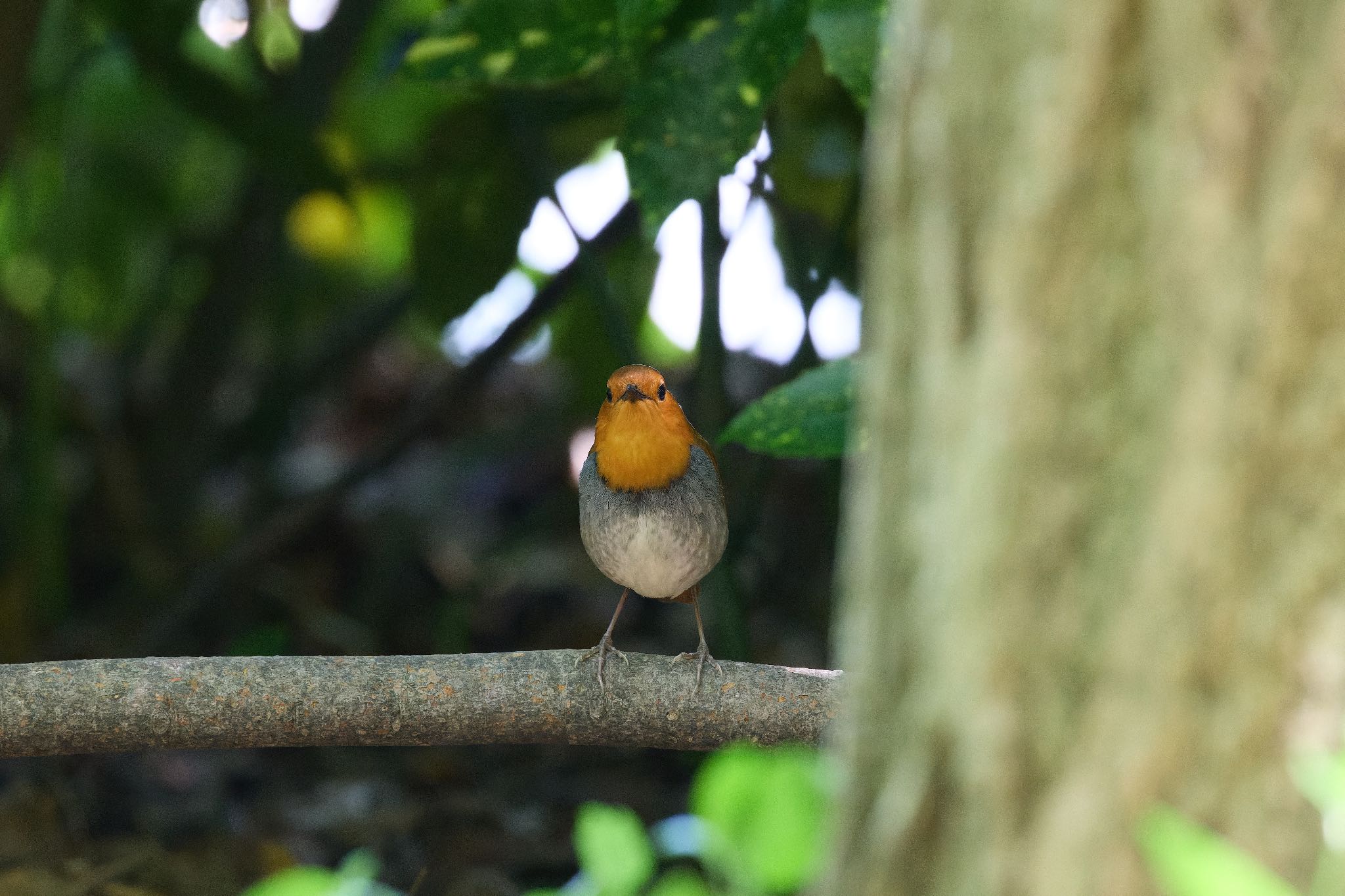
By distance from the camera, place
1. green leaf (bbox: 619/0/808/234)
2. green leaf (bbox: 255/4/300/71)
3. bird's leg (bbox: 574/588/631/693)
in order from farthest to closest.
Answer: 1. green leaf (bbox: 255/4/300/71)
2. green leaf (bbox: 619/0/808/234)
3. bird's leg (bbox: 574/588/631/693)

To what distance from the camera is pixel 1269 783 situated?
2.56 feet

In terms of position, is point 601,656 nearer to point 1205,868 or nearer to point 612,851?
point 612,851

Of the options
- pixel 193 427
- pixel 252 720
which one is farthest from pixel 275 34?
pixel 252 720

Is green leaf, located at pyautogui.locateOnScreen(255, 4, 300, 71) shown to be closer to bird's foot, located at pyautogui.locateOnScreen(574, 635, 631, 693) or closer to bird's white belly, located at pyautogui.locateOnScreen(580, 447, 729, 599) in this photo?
bird's white belly, located at pyautogui.locateOnScreen(580, 447, 729, 599)

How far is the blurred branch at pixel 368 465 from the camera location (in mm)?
3902

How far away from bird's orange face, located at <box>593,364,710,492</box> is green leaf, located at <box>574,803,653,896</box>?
189 centimetres

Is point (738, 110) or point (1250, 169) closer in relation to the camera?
point (1250, 169)

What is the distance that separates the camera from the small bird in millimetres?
2688

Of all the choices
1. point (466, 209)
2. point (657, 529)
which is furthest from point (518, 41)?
point (466, 209)

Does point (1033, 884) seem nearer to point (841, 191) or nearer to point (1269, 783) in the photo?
point (1269, 783)

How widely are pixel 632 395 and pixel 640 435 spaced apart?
10 cm

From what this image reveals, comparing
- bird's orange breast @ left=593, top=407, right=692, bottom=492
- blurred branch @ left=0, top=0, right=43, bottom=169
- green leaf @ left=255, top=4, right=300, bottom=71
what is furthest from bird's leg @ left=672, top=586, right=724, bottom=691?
green leaf @ left=255, top=4, right=300, bottom=71

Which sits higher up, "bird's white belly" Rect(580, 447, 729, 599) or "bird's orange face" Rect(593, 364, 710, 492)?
"bird's orange face" Rect(593, 364, 710, 492)

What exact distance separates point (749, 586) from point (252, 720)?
3280 millimetres
